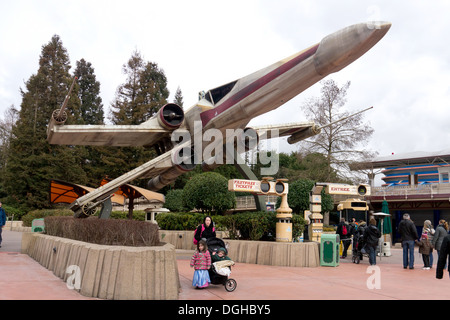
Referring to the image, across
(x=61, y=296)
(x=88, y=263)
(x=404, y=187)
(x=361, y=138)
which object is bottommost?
(x=61, y=296)

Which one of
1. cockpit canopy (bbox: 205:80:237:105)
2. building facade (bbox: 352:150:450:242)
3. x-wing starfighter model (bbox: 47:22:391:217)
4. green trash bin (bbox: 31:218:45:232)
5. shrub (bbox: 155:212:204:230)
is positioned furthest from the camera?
building facade (bbox: 352:150:450:242)

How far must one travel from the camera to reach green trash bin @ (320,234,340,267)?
11133 millimetres

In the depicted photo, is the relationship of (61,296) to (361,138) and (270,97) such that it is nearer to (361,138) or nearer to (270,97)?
(270,97)

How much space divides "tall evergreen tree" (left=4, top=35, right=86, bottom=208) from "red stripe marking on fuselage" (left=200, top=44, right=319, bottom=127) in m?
28.0

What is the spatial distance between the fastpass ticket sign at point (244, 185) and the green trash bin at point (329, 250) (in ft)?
8.24

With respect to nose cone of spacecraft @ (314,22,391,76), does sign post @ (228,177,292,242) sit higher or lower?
lower

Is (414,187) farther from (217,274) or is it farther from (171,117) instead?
(217,274)

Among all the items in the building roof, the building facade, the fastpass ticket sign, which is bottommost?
the fastpass ticket sign

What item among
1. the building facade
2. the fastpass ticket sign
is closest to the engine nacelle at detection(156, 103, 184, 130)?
the fastpass ticket sign

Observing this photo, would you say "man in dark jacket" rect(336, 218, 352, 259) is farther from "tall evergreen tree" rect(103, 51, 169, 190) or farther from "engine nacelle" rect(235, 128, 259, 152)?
"tall evergreen tree" rect(103, 51, 169, 190)

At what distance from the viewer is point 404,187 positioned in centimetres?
3012
